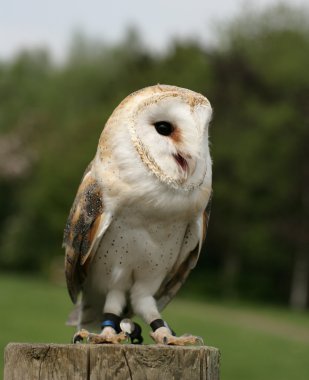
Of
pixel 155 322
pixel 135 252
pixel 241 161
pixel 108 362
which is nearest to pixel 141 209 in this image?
pixel 135 252

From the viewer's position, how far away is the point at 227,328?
65.6 feet

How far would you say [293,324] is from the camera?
Result: 23000 millimetres

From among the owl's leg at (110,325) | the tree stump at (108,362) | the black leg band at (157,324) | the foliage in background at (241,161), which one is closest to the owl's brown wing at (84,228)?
the owl's leg at (110,325)

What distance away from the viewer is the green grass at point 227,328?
15.3 m

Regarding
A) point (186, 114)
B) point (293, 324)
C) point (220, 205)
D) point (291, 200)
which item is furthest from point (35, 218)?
point (186, 114)

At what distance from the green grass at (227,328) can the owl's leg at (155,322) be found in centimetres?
767

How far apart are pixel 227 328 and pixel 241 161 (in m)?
11.6

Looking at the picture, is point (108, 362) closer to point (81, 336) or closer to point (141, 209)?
point (81, 336)

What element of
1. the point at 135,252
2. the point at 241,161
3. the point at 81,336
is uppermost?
the point at 241,161

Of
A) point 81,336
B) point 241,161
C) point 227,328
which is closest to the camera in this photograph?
point 81,336

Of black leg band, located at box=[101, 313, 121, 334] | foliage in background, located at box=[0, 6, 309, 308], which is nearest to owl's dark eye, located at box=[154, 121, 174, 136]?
black leg band, located at box=[101, 313, 121, 334]

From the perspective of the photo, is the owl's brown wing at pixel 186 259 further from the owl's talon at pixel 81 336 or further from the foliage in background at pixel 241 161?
the foliage in background at pixel 241 161

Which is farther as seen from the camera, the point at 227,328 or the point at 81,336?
the point at 227,328

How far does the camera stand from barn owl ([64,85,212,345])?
3.58m
